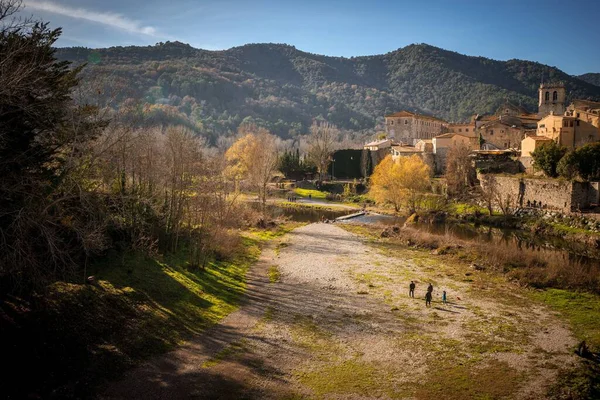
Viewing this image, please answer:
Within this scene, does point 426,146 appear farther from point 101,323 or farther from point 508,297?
point 101,323

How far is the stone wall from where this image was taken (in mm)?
38094

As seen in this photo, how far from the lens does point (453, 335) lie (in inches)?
605

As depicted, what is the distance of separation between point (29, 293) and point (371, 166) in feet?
207

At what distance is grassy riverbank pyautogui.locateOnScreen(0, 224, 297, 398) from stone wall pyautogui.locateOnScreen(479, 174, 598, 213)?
3198 cm

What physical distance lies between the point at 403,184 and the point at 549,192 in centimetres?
1383

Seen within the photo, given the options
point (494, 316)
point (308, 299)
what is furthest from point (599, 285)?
point (308, 299)

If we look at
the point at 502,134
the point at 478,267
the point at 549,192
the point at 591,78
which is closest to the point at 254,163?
the point at 549,192

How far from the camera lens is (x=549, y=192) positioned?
40.7 metres

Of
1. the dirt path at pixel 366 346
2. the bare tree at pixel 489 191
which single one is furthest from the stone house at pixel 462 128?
the dirt path at pixel 366 346

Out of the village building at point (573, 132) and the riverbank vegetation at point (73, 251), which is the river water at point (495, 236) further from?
the riverbank vegetation at point (73, 251)

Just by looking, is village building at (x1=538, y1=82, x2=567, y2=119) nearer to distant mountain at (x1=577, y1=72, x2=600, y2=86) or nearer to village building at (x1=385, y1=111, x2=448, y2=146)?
village building at (x1=385, y1=111, x2=448, y2=146)

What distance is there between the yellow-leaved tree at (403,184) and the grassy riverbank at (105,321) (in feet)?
99.5

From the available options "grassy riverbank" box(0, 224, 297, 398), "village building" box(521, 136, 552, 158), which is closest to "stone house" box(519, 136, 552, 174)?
"village building" box(521, 136, 552, 158)

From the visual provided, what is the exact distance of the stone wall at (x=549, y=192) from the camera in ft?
125
